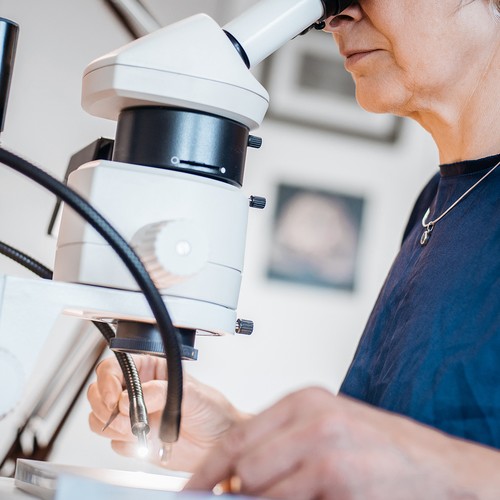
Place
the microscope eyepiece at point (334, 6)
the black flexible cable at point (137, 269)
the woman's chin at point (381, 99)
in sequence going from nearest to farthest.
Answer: the black flexible cable at point (137, 269), the microscope eyepiece at point (334, 6), the woman's chin at point (381, 99)

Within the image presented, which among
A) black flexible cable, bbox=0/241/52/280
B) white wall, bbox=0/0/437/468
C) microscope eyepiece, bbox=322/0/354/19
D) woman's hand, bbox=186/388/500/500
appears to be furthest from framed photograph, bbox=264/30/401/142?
woman's hand, bbox=186/388/500/500

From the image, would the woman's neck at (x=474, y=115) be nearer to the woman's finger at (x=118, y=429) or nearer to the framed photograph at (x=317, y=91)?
the woman's finger at (x=118, y=429)

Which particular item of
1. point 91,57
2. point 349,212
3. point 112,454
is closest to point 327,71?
point 349,212

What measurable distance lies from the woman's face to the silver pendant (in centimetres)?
13

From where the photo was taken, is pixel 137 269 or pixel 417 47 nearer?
pixel 137 269

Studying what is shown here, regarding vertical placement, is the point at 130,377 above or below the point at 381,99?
below

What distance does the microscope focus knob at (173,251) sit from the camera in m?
0.57

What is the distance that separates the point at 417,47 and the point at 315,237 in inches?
38.9

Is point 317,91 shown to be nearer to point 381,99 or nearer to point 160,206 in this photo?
point 381,99

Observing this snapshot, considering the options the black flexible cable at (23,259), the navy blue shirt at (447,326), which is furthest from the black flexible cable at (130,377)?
the navy blue shirt at (447,326)

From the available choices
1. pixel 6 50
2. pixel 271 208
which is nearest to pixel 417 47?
pixel 6 50

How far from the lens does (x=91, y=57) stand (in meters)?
1.35

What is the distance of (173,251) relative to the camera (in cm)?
57

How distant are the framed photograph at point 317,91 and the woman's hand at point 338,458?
53.1 inches
